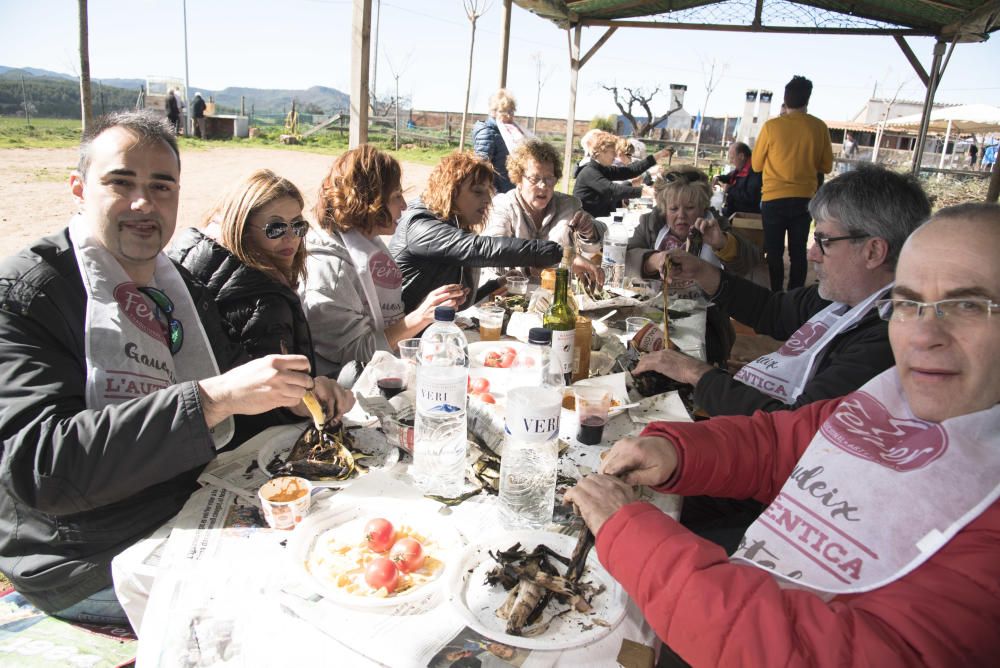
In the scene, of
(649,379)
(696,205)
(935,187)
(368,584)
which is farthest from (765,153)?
(935,187)

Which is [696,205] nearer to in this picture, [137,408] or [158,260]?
[158,260]

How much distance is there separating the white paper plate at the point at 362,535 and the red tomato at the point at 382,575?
0.03 metres

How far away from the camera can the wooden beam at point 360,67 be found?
14.9 ft

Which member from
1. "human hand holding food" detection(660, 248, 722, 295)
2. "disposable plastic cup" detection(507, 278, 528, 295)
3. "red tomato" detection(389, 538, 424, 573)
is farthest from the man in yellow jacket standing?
"red tomato" detection(389, 538, 424, 573)

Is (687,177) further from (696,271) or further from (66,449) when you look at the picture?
(66,449)

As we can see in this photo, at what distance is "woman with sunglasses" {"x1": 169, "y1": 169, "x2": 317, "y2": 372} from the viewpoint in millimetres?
2359

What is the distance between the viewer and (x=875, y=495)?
130cm

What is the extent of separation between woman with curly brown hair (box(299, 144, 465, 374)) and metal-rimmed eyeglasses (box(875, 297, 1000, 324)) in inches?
78.3

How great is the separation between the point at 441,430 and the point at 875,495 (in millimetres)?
1053

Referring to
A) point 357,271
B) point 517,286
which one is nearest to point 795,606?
point 357,271

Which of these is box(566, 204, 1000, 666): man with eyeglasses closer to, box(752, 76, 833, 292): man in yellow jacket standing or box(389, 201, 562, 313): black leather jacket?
box(389, 201, 562, 313): black leather jacket

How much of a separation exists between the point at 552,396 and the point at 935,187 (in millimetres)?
21292

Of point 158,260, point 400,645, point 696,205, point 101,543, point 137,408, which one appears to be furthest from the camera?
point 696,205

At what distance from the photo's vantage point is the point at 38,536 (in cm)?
151
